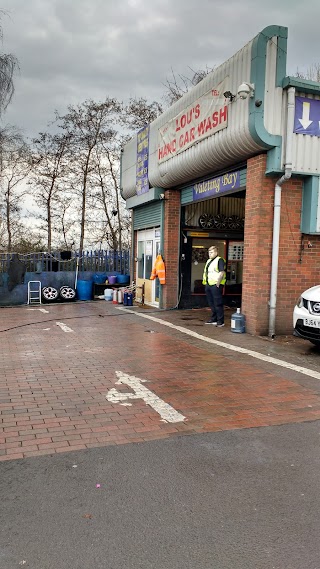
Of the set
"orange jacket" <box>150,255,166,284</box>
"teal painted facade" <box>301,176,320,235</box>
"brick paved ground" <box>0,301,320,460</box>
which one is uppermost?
"teal painted facade" <box>301,176,320,235</box>

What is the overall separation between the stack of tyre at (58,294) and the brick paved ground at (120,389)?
22.8 ft

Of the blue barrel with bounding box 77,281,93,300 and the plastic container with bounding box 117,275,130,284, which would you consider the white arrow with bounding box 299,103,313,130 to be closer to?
the blue barrel with bounding box 77,281,93,300

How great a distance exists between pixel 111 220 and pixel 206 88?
19.0 meters

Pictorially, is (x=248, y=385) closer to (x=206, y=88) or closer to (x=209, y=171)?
(x=209, y=171)

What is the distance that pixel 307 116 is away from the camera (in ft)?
28.2

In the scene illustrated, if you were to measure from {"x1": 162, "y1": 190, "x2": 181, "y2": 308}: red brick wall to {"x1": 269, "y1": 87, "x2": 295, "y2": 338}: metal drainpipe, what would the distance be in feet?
15.8

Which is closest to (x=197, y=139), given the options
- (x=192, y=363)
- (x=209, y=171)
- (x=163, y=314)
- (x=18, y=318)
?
(x=209, y=171)

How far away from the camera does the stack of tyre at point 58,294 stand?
16.2 meters

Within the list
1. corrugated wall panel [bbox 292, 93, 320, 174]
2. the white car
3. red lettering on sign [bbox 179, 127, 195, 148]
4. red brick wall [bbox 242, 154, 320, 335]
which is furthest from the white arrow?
the white car

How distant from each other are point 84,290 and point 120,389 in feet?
38.0

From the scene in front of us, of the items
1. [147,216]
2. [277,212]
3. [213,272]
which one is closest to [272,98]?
[277,212]

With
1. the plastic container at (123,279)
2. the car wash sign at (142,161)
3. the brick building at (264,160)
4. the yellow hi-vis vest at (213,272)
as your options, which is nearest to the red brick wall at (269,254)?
the brick building at (264,160)

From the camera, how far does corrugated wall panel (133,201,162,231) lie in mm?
14141

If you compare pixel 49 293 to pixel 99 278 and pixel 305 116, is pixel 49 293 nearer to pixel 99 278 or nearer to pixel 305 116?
pixel 99 278
